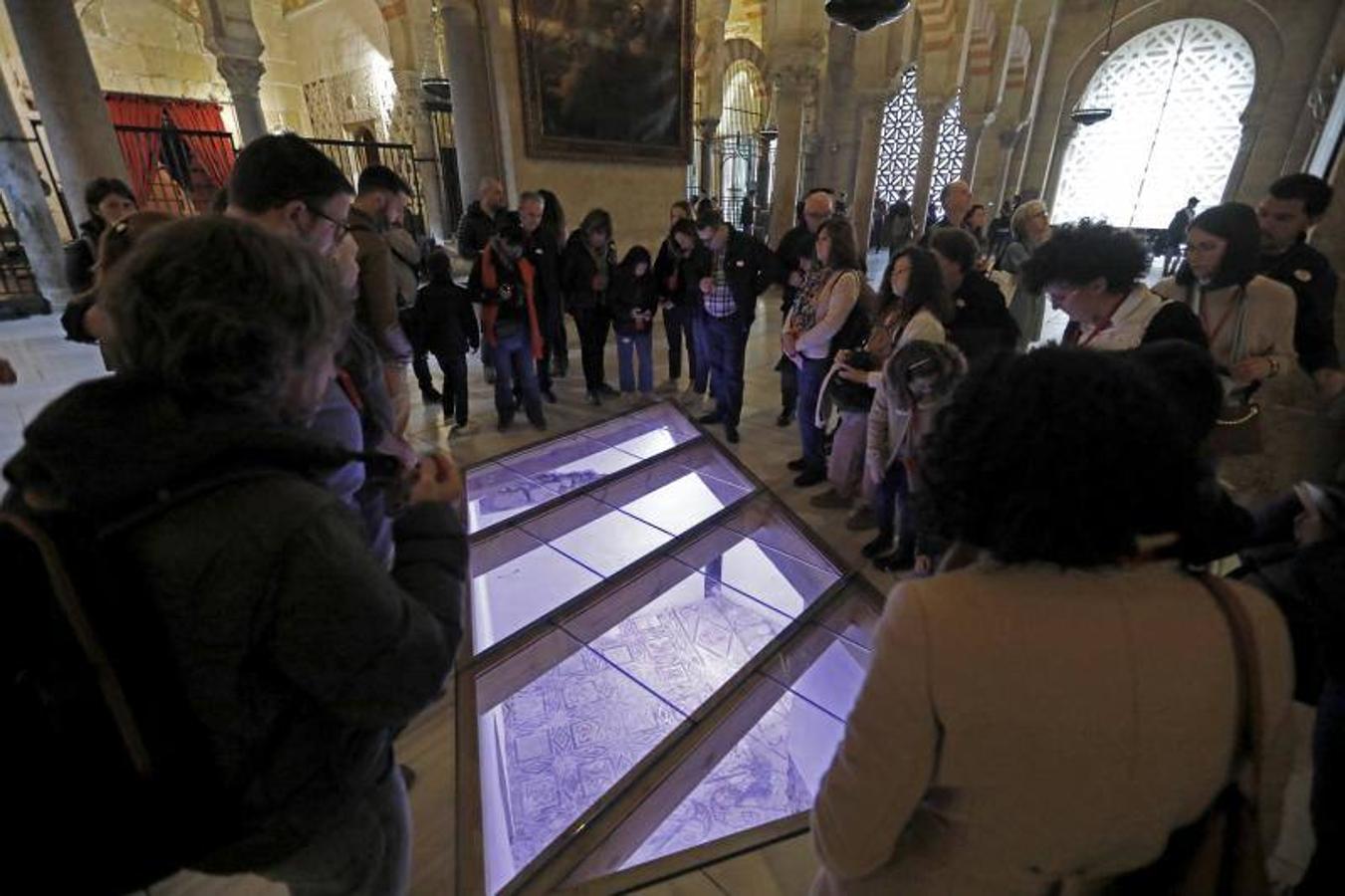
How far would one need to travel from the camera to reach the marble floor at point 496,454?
1740 millimetres

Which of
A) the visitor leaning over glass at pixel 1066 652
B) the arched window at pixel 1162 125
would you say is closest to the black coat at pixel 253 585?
the visitor leaning over glass at pixel 1066 652

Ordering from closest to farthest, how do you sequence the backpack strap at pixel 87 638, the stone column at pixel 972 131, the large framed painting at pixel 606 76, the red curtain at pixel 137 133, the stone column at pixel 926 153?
the backpack strap at pixel 87 638 < the large framed painting at pixel 606 76 < the red curtain at pixel 137 133 < the stone column at pixel 926 153 < the stone column at pixel 972 131

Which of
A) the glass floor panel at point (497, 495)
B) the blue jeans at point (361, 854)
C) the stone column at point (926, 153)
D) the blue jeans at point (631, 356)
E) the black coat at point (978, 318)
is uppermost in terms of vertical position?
the stone column at point (926, 153)

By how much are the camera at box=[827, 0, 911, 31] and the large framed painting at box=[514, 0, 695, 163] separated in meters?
2.74

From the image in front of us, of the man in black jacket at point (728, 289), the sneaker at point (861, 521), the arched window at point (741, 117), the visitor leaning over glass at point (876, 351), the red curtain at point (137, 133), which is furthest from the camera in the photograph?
the arched window at point (741, 117)

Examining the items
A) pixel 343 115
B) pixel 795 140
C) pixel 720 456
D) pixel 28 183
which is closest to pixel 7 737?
pixel 720 456

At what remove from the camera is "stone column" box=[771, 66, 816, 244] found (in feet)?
30.4

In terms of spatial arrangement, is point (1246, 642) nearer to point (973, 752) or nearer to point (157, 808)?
point (973, 752)

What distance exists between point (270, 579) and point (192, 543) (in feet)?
0.29

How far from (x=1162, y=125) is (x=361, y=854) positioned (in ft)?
67.6

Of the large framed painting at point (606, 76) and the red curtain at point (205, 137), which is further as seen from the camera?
the red curtain at point (205, 137)

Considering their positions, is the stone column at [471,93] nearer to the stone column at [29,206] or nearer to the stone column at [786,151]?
the stone column at [786,151]

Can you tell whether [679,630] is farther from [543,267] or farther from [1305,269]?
[1305,269]

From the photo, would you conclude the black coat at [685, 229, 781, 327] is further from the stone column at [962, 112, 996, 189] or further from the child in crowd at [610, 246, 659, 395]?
the stone column at [962, 112, 996, 189]
